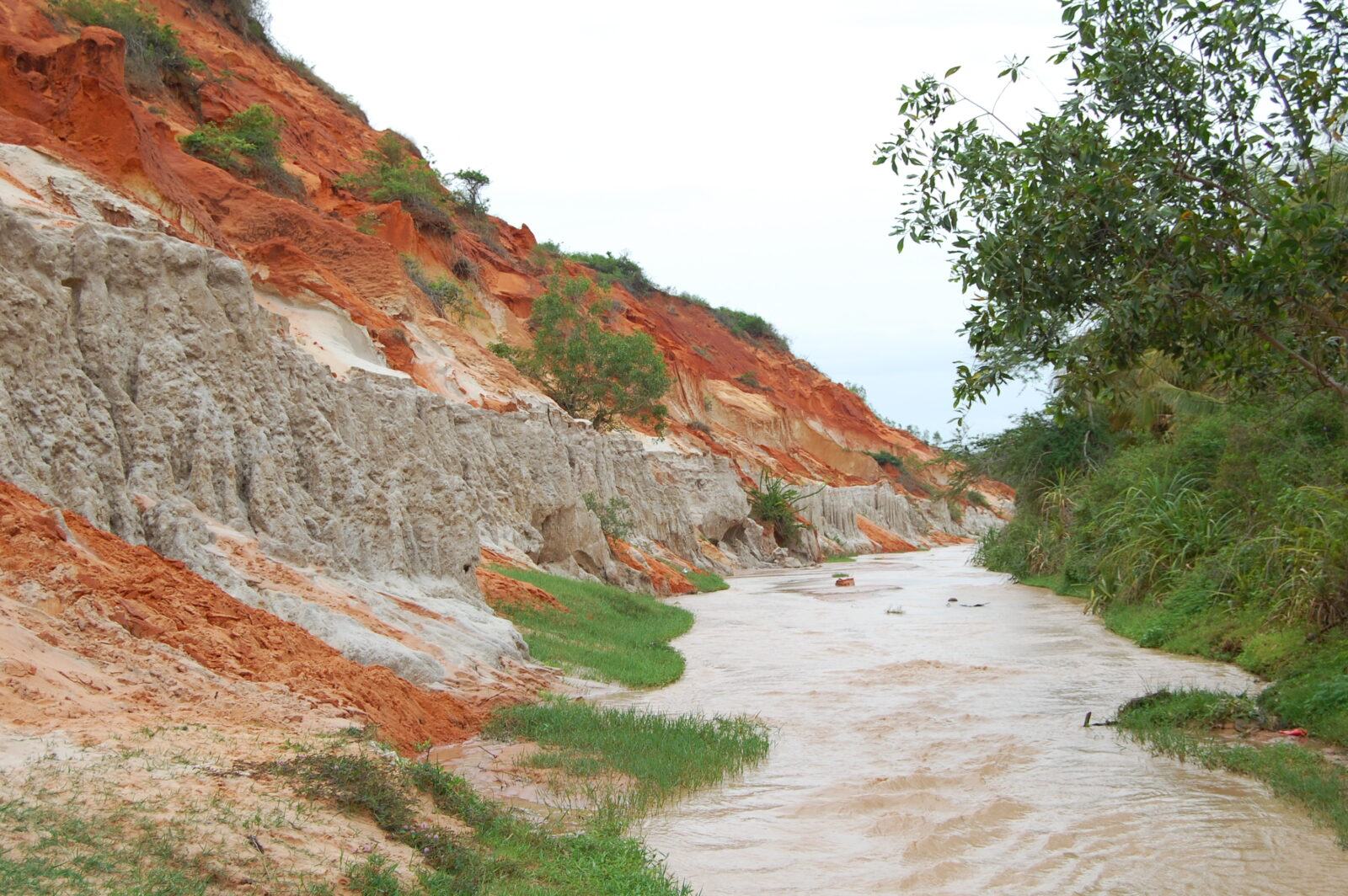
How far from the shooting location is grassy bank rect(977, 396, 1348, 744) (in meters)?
10.2

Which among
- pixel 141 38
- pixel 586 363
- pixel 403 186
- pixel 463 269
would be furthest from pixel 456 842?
pixel 463 269

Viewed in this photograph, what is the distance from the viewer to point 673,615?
771 inches

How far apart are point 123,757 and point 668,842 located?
2960 millimetres

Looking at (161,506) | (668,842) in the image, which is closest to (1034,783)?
(668,842)

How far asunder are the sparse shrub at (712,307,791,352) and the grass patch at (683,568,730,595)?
190 feet

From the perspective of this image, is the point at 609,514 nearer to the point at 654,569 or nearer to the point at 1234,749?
the point at 654,569

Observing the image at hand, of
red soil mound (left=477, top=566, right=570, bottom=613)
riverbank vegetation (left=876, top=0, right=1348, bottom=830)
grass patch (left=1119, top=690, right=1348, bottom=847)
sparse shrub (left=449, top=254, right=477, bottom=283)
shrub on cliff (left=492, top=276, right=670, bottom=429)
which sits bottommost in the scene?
grass patch (left=1119, top=690, right=1348, bottom=847)

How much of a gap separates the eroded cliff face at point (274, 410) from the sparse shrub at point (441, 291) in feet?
3.01

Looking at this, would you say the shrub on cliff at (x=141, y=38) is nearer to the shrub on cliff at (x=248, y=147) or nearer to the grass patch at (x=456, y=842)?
the shrub on cliff at (x=248, y=147)

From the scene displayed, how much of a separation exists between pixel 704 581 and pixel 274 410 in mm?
19154

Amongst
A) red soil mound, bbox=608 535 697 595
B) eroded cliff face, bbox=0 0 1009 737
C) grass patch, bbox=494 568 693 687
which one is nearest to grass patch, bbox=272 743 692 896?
eroded cliff face, bbox=0 0 1009 737

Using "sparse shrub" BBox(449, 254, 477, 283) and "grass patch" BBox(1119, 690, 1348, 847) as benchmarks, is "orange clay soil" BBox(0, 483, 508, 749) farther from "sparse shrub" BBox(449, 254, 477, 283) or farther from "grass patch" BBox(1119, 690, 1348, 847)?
"sparse shrub" BBox(449, 254, 477, 283)

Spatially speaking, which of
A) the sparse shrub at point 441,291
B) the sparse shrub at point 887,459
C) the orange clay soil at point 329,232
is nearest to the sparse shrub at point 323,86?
the orange clay soil at point 329,232

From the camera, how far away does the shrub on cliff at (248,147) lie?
33875 millimetres
